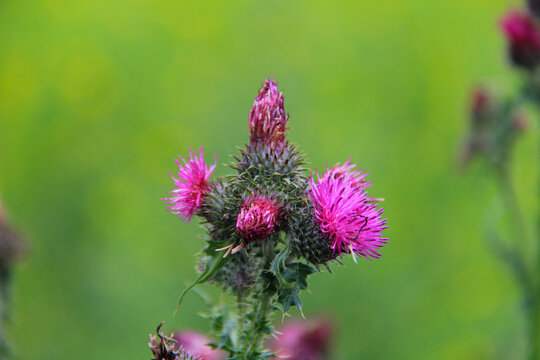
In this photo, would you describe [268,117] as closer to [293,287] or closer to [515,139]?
[293,287]

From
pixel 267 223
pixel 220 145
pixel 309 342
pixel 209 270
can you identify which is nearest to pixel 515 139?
pixel 309 342

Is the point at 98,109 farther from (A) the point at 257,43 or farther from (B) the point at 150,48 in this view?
(A) the point at 257,43

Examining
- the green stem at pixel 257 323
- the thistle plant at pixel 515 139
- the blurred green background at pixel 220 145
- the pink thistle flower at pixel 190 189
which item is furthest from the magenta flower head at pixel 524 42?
the green stem at pixel 257 323

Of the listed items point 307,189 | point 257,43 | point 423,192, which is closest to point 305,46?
point 257,43

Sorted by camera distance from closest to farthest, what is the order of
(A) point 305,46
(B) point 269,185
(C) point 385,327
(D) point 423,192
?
(B) point 269,185
(C) point 385,327
(D) point 423,192
(A) point 305,46

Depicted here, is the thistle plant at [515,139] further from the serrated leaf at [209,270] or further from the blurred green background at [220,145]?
the serrated leaf at [209,270]

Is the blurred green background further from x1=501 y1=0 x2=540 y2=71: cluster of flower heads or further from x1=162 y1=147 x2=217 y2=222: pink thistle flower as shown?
x1=162 y1=147 x2=217 y2=222: pink thistle flower

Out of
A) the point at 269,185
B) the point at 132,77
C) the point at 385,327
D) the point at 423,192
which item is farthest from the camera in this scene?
the point at 132,77
